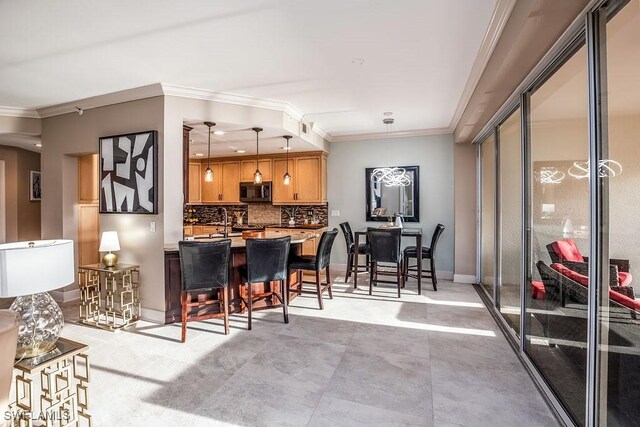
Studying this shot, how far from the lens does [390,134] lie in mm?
5840

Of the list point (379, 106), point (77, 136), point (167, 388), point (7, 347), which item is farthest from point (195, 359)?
point (379, 106)

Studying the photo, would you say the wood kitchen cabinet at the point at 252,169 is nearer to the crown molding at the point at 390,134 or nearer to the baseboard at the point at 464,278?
the crown molding at the point at 390,134

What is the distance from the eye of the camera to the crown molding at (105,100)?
3488 millimetres

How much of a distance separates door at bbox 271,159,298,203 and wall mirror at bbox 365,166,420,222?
1.49 metres

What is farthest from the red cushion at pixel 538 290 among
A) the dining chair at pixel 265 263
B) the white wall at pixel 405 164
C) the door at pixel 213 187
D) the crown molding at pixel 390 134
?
the door at pixel 213 187

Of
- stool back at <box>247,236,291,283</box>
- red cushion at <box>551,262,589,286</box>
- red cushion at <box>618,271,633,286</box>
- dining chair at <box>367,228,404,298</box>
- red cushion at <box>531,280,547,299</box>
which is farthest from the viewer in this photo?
dining chair at <box>367,228,404,298</box>

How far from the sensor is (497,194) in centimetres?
375

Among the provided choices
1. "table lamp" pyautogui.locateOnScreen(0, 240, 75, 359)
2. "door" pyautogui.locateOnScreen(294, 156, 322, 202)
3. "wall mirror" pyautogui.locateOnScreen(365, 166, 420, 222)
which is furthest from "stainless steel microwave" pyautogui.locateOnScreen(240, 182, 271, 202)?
"table lamp" pyautogui.locateOnScreen(0, 240, 75, 359)

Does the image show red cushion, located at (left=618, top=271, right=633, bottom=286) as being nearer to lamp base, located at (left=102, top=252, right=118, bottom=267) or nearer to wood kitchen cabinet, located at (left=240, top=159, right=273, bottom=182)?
lamp base, located at (left=102, top=252, right=118, bottom=267)

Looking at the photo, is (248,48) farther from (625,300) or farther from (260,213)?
(260,213)

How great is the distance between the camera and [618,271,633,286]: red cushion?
136cm

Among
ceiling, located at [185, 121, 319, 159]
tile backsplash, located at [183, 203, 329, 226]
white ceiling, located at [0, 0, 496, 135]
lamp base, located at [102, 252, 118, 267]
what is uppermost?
white ceiling, located at [0, 0, 496, 135]

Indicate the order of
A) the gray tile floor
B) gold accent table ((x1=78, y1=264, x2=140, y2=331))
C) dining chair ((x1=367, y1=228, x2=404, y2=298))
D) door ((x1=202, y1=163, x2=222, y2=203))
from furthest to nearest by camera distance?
door ((x1=202, y1=163, x2=222, y2=203))
dining chair ((x1=367, y1=228, x2=404, y2=298))
gold accent table ((x1=78, y1=264, x2=140, y2=331))
the gray tile floor

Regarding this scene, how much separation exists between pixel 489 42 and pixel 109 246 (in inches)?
170
